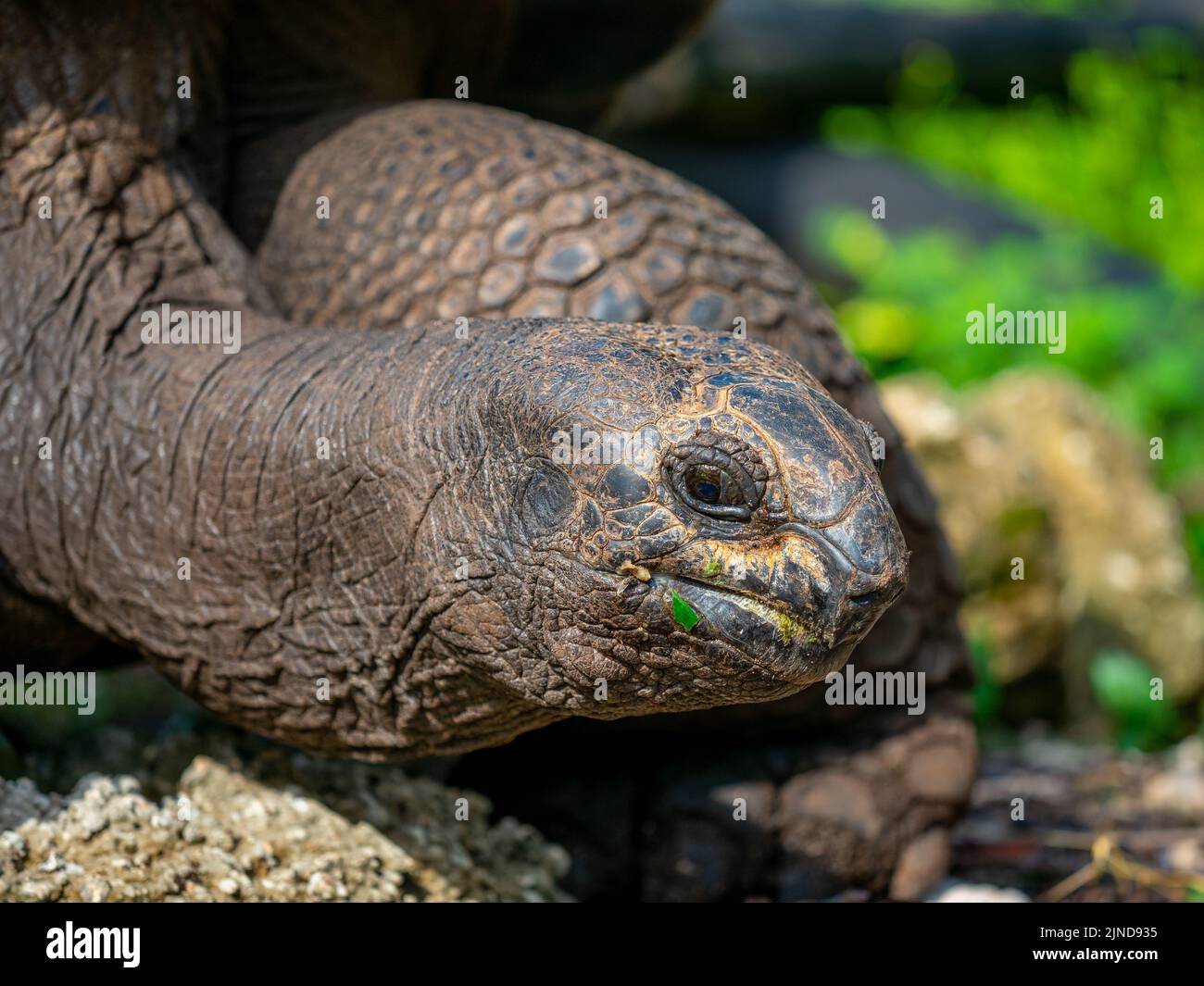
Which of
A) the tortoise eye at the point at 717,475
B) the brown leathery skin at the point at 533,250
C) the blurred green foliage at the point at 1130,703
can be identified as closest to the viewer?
the tortoise eye at the point at 717,475

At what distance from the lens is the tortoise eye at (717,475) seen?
1.29 meters

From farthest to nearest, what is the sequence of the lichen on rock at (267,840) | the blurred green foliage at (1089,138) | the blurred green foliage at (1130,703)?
1. the blurred green foliage at (1089,138)
2. the blurred green foliage at (1130,703)
3. the lichen on rock at (267,840)

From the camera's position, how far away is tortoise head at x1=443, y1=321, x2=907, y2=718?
1292 mm

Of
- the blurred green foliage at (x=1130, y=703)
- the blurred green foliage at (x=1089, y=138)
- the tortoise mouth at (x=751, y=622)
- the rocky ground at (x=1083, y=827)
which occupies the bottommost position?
the rocky ground at (x=1083, y=827)

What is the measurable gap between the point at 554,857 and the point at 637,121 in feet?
18.3

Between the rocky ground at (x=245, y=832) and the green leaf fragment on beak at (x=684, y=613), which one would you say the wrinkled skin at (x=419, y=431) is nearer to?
the green leaf fragment on beak at (x=684, y=613)

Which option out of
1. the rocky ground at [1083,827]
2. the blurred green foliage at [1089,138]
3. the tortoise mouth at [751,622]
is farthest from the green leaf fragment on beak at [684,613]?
the blurred green foliage at [1089,138]

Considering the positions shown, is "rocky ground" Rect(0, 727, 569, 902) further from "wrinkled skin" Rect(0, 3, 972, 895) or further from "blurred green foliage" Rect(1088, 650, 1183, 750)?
"blurred green foliage" Rect(1088, 650, 1183, 750)

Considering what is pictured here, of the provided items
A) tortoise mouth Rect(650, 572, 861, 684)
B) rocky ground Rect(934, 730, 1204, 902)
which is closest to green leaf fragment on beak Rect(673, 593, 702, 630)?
tortoise mouth Rect(650, 572, 861, 684)

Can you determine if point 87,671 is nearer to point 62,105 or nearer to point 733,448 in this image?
point 62,105

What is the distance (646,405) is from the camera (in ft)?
4.33

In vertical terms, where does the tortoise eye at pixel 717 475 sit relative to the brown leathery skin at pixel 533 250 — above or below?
below

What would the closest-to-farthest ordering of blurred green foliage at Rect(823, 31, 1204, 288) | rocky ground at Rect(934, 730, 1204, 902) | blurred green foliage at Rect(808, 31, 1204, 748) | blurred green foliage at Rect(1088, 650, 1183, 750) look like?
rocky ground at Rect(934, 730, 1204, 902) < blurred green foliage at Rect(1088, 650, 1183, 750) < blurred green foliage at Rect(808, 31, 1204, 748) < blurred green foliage at Rect(823, 31, 1204, 288)

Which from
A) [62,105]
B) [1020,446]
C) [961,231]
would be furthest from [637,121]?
[62,105]
